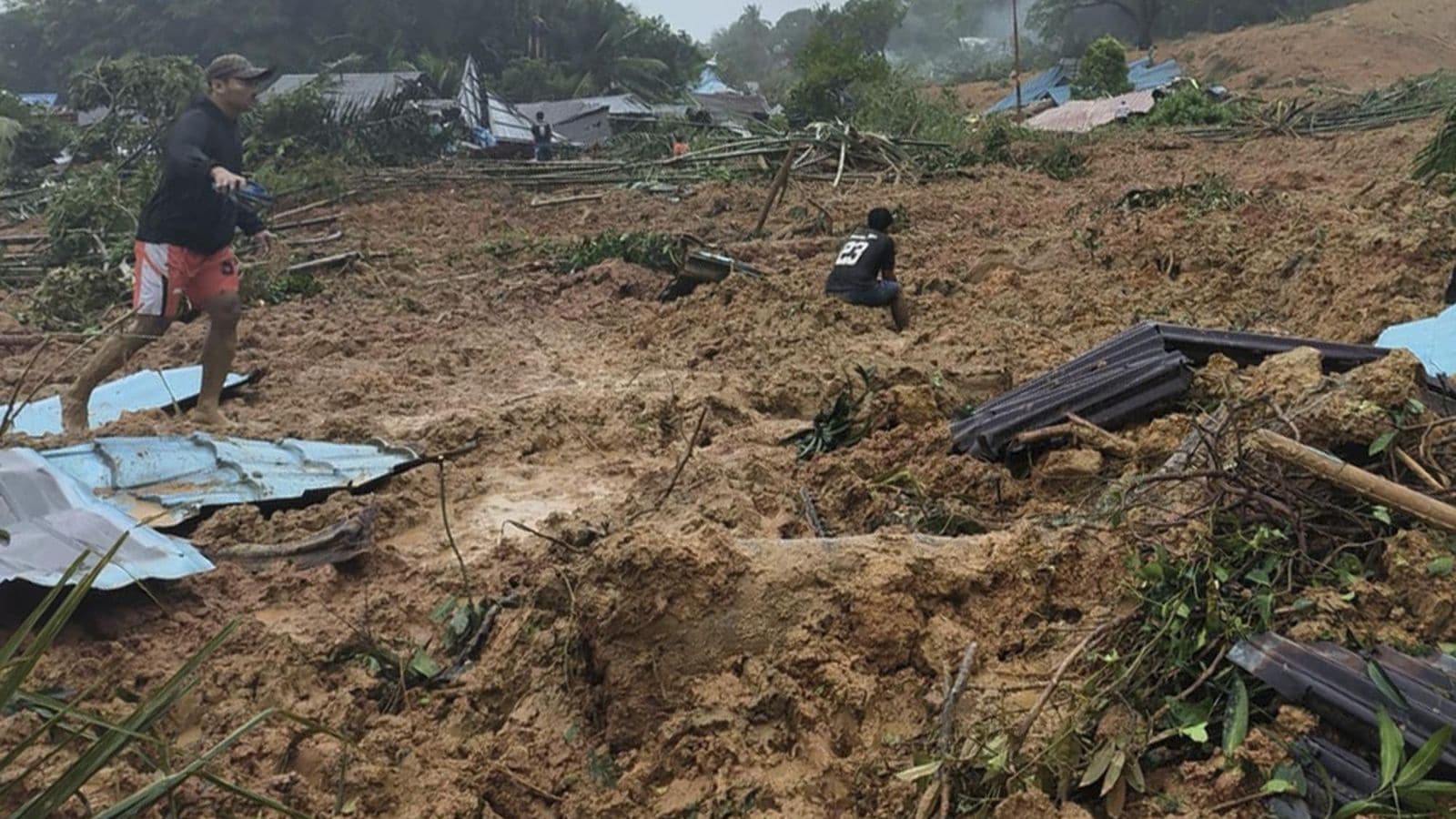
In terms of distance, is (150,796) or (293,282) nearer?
(150,796)

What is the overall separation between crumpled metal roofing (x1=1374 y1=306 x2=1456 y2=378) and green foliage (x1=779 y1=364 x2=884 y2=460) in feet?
6.34

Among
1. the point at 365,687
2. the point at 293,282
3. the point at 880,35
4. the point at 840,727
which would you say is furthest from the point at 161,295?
the point at 880,35

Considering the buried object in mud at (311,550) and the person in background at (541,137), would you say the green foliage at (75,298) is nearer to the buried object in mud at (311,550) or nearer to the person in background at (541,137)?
the buried object in mud at (311,550)

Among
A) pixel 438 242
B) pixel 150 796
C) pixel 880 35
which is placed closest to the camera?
pixel 150 796

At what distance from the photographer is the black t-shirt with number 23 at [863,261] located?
6.87 m

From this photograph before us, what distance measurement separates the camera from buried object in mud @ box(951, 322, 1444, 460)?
3.44 meters

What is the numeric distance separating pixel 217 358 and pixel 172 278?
0.44 m

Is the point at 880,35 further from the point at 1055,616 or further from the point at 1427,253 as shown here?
the point at 1055,616

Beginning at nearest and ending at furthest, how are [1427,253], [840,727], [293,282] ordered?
1. [840,727]
2. [1427,253]
3. [293,282]

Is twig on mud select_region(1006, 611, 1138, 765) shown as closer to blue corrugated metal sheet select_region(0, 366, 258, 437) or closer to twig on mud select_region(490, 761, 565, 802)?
twig on mud select_region(490, 761, 565, 802)

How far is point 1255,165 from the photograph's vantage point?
12672 millimetres

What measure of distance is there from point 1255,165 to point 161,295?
12.4 meters

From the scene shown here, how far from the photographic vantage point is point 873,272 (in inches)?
273

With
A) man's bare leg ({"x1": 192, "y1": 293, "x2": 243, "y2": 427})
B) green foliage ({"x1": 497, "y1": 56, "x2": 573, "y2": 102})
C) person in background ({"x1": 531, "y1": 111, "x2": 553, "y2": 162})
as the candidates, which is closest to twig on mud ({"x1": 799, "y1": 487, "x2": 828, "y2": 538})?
man's bare leg ({"x1": 192, "y1": 293, "x2": 243, "y2": 427})
